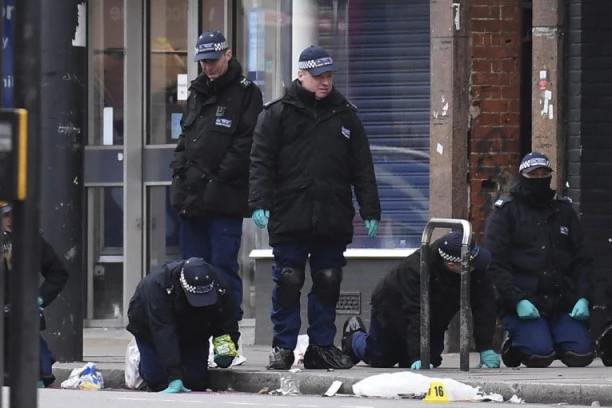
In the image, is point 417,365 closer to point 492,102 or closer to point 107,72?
point 492,102

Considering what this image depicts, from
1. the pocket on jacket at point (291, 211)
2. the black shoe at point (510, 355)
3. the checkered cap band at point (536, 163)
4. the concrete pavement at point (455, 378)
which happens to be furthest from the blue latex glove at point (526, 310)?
the pocket on jacket at point (291, 211)

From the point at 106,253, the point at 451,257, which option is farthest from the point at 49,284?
the point at 106,253

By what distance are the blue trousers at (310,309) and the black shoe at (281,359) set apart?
3 cm

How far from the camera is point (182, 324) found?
10445 mm

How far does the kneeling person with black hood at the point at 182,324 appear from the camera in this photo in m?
10.1

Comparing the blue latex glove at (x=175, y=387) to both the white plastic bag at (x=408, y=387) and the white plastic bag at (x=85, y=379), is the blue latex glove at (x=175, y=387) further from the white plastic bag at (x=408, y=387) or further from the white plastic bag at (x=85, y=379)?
the white plastic bag at (x=408, y=387)

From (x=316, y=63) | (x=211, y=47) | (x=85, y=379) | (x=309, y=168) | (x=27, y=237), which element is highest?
(x=211, y=47)

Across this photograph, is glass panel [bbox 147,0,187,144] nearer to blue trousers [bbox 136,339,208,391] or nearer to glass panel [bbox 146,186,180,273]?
glass panel [bbox 146,186,180,273]

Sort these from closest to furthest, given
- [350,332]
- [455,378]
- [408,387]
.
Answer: [408,387]
[455,378]
[350,332]

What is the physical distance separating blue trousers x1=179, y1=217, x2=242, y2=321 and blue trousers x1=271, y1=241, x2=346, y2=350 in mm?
342

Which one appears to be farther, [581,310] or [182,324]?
[581,310]

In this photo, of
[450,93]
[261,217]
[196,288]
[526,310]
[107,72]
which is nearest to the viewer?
[196,288]

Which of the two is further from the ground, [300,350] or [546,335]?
[546,335]

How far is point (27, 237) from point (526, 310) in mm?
6468
